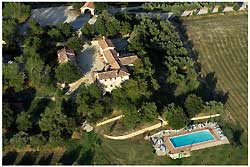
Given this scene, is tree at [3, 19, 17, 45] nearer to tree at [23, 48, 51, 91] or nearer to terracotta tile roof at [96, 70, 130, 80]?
tree at [23, 48, 51, 91]

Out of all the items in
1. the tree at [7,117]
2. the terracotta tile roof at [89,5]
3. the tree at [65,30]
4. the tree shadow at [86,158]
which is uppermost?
the terracotta tile roof at [89,5]

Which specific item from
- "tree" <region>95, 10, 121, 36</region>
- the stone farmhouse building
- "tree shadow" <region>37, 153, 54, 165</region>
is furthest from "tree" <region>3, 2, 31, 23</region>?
"tree shadow" <region>37, 153, 54, 165</region>

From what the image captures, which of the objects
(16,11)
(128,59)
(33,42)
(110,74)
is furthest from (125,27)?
(16,11)

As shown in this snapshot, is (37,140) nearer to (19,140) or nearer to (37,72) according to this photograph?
(19,140)

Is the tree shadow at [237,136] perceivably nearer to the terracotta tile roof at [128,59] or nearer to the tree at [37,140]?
the terracotta tile roof at [128,59]

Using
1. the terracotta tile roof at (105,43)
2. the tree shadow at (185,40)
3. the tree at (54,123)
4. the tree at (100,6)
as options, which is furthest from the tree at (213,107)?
the tree at (100,6)
